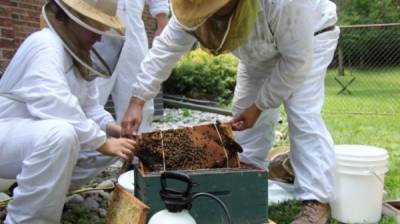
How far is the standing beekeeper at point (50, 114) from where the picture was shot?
2.51 metres

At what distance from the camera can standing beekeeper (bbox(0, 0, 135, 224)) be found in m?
2.51

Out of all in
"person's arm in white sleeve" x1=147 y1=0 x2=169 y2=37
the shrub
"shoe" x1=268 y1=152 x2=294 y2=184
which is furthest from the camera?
the shrub

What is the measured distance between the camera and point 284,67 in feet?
9.94

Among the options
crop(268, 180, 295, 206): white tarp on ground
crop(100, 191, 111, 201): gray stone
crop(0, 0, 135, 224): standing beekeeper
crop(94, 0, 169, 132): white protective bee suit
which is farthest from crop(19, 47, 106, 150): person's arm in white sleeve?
crop(94, 0, 169, 132): white protective bee suit

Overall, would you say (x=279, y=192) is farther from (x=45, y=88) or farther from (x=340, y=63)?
(x=340, y=63)

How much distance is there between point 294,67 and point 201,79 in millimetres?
7223

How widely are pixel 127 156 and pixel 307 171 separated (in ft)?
4.04

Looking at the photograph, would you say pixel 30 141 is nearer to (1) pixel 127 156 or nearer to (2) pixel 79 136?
(2) pixel 79 136

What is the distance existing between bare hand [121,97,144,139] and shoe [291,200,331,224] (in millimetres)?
1131

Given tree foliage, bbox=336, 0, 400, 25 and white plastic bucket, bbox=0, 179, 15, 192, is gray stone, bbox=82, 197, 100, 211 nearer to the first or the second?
white plastic bucket, bbox=0, 179, 15, 192

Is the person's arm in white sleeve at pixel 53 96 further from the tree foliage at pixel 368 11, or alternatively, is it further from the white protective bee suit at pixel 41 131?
the tree foliage at pixel 368 11

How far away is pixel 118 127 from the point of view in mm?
3201

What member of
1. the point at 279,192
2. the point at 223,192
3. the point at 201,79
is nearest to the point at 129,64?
the point at 279,192

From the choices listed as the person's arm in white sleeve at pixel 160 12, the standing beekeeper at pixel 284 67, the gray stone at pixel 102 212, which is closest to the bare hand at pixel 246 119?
the standing beekeeper at pixel 284 67
